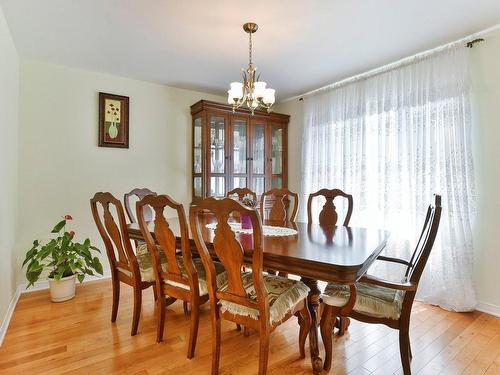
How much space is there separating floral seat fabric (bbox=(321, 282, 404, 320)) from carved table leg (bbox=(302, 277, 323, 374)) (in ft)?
0.18

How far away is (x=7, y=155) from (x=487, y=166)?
3986 mm

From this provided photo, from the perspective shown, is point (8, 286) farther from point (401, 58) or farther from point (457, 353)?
point (401, 58)

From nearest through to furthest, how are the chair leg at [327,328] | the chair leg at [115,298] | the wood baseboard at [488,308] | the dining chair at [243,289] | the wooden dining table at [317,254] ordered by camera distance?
the wooden dining table at [317,254]
the dining chair at [243,289]
the chair leg at [327,328]
the chair leg at [115,298]
the wood baseboard at [488,308]

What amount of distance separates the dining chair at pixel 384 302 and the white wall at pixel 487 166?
3.82 ft

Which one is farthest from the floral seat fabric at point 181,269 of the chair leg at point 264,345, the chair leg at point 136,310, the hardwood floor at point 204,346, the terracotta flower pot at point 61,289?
the terracotta flower pot at point 61,289

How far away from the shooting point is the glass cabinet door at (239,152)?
3.85 meters

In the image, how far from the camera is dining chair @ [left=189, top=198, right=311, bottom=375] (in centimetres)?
141

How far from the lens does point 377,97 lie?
316 cm

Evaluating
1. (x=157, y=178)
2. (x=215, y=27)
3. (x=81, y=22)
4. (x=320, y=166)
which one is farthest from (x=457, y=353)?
(x=81, y=22)

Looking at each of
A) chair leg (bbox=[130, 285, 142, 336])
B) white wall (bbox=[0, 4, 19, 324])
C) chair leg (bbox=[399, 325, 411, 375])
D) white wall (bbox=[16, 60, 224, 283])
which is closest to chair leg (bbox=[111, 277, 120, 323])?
chair leg (bbox=[130, 285, 142, 336])

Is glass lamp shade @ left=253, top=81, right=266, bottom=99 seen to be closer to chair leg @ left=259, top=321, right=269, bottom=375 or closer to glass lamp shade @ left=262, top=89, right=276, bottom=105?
glass lamp shade @ left=262, top=89, right=276, bottom=105

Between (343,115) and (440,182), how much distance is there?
1351 mm

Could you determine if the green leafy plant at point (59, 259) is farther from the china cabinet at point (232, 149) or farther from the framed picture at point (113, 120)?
the china cabinet at point (232, 149)

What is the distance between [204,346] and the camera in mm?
1951
